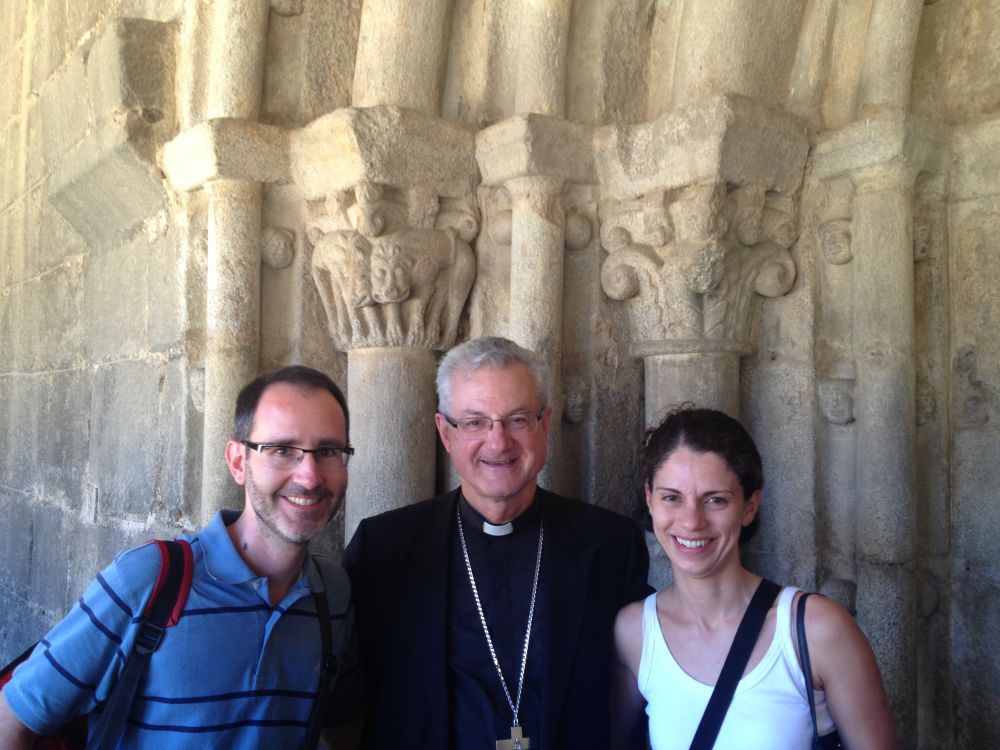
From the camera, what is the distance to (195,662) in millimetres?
1207

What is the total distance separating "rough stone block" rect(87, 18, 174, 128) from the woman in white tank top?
2.07 m

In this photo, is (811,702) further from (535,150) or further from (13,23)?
(13,23)

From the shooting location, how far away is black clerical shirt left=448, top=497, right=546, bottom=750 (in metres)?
1.55

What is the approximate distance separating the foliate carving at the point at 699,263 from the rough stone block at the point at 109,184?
5.03 ft

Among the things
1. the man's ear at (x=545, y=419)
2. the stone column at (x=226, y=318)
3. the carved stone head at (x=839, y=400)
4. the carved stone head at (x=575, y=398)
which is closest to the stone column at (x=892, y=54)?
the carved stone head at (x=839, y=400)

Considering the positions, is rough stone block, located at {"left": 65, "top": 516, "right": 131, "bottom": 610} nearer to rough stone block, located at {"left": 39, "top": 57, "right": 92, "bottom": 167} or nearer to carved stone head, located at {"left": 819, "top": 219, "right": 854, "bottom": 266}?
rough stone block, located at {"left": 39, "top": 57, "right": 92, "bottom": 167}

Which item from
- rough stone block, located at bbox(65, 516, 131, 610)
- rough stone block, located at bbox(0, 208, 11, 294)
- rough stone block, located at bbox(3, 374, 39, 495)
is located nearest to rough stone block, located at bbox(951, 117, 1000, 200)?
rough stone block, located at bbox(65, 516, 131, 610)

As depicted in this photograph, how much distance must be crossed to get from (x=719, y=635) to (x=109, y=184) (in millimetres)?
2590

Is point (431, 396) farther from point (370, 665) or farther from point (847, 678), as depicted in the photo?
point (847, 678)

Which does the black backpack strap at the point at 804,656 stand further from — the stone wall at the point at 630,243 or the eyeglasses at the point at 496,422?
the stone wall at the point at 630,243

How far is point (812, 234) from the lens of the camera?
249 cm

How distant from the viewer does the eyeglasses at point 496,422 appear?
163 cm

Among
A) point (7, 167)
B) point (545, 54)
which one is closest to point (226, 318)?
point (545, 54)

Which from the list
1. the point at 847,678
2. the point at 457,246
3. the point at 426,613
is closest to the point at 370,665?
the point at 426,613
